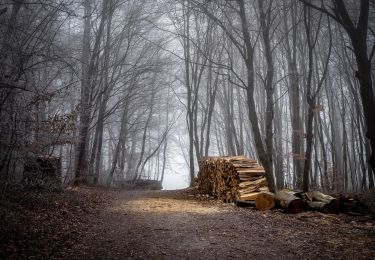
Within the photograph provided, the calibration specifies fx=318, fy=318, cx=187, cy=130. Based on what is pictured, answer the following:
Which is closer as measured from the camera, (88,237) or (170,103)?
(88,237)

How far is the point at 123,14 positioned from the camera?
18516mm

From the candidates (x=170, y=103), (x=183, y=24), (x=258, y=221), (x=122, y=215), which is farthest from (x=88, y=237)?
(x=170, y=103)

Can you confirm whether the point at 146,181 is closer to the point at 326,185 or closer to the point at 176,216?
the point at 326,185

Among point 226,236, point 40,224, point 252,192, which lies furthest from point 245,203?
point 40,224

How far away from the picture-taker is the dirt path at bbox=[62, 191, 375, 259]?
4.94m

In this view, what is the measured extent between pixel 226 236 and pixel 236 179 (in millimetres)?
4547

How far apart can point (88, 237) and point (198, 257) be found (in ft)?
7.59

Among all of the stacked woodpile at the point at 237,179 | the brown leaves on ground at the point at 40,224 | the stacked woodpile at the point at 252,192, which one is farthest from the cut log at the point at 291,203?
the brown leaves on ground at the point at 40,224

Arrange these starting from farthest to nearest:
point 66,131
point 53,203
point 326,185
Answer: point 326,185 < point 66,131 < point 53,203

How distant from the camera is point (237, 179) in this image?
10.4m

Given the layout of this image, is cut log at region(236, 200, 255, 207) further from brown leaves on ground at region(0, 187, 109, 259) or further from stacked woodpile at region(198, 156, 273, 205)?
brown leaves on ground at region(0, 187, 109, 259)

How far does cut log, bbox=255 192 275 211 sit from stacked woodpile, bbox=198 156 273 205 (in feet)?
0.83

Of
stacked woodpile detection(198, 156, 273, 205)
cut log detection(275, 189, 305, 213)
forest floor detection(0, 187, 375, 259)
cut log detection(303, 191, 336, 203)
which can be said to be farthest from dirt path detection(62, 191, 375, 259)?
stacked woodpile detection(198, 156, 273, 205)

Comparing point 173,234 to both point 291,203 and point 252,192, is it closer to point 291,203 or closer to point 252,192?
point 291,203
